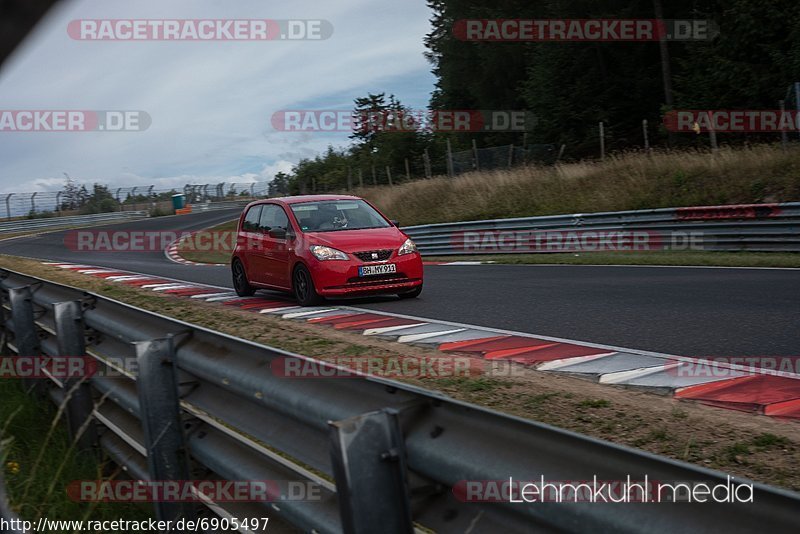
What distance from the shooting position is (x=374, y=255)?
→ 12.0 m

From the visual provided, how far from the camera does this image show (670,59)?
42438 mm

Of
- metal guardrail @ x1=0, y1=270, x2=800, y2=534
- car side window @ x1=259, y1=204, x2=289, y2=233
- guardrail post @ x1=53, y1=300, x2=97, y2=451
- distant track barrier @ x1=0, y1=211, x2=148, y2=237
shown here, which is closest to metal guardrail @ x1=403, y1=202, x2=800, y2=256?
car side window @ x1=259, y1=204, x2=289, y2=233

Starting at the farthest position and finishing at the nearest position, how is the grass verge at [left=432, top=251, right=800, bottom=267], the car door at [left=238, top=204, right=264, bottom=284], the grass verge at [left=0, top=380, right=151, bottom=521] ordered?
the grass verge at [left=432, top=251, right=800, bottom=267] < the car door at [left=238, top=204, right=264, bottom=284] < the grass verge at [left=0, top=380, right=151, bottom=521]

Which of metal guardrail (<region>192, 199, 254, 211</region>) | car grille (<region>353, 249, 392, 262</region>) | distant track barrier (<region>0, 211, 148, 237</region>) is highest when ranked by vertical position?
metal guardrail (<region>192, 199, 254, 211</region>)

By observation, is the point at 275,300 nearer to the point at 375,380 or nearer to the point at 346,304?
the point at 346,304

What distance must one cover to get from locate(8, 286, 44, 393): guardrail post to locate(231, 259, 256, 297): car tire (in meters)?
6.82

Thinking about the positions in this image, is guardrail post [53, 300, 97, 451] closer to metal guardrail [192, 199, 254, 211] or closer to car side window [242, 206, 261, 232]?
car side window [242, 206, 261, 232]

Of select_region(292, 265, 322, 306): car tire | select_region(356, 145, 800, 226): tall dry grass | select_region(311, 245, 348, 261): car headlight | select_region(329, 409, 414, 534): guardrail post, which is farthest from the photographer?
select_region(356, 145, 800, 226): tall dry grass

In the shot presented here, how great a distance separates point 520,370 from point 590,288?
556 centimetres

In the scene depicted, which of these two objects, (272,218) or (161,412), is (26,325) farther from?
(272,218)

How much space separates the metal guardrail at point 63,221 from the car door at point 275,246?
159ft

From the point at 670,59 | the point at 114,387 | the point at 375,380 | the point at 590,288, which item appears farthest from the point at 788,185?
the point at 670,59

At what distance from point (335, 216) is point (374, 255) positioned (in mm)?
A: 1206

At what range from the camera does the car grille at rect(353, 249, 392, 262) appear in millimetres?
11969
